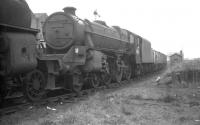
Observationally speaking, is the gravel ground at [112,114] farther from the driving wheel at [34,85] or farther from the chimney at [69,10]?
the chimney at [69,10]

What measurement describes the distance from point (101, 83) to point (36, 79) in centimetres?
545

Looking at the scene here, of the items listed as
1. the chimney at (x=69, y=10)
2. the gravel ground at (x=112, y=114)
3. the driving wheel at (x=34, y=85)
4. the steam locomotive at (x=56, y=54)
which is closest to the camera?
the gravel ground at (x=112, y=114)

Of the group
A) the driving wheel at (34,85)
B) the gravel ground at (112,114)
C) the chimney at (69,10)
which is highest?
the chimney at (69,10)

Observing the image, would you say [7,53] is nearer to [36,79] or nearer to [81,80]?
[36,79]

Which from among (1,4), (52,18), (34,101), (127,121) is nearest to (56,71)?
(34,101)

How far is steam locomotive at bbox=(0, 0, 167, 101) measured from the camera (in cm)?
704

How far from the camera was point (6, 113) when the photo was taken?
7.02m

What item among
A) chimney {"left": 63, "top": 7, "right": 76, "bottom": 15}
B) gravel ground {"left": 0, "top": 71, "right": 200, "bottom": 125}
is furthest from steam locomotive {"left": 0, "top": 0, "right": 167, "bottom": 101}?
gravel ground {"left": 0, "top": 71, "right": 200, "bottom": 125}

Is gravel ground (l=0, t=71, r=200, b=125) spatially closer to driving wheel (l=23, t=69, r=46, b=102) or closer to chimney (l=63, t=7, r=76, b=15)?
driving wheel (l=23, t=69, r=46, b=102)

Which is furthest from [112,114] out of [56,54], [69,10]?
[69,10]

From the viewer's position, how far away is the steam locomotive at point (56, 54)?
704 cm

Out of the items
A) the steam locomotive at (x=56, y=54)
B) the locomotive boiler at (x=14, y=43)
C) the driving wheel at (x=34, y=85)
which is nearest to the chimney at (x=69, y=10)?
the steam locomotive at (x=56, y=54)

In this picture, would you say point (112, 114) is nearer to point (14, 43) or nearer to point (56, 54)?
point (14, 43)

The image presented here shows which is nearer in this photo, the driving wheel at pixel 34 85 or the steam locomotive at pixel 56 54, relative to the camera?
the steam locomotive at pixel 56 54
